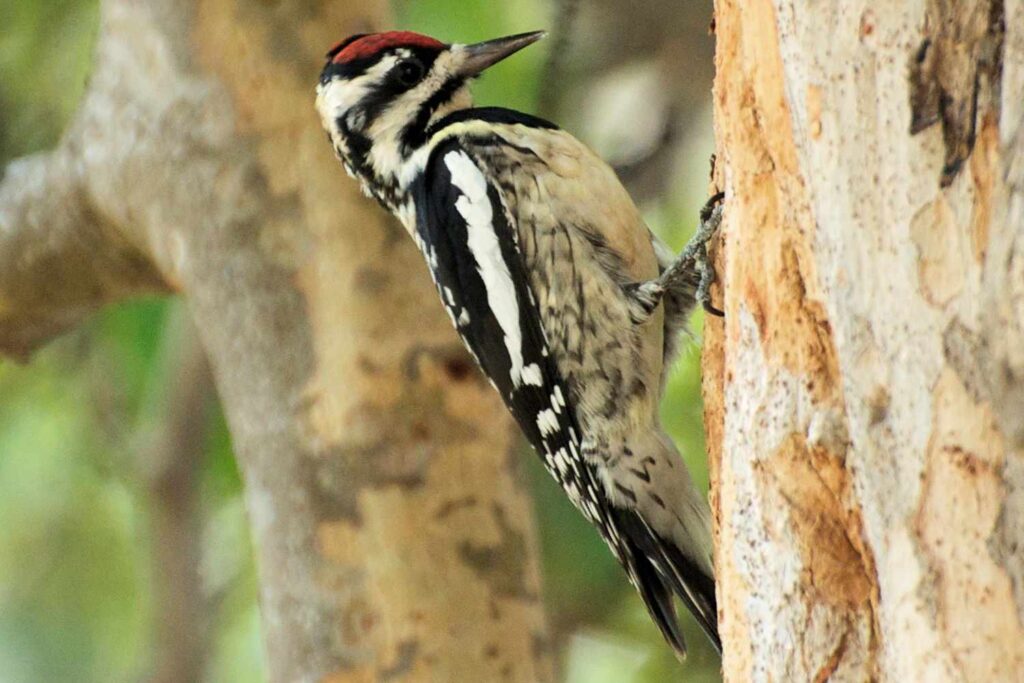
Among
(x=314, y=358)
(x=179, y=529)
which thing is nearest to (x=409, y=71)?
(x=314, y=358)

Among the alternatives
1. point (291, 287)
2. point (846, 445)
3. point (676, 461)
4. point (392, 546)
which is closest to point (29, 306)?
point (291, 287)

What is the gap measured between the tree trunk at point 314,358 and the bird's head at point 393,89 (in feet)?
0.59

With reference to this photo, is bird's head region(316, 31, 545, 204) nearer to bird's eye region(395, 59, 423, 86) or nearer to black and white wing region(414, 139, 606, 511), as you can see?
Result: bird's eye region(395, 59, 423, 86)

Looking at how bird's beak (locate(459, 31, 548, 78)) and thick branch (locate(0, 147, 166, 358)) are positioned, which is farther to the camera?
thick branch (locate(0, 147, 166, 358))

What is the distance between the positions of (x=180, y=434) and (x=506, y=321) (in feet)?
4.44

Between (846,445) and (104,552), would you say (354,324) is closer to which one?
(846,445)

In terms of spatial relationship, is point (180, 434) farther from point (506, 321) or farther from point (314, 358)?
point (506, 321)

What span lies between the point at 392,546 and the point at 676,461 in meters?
0.52

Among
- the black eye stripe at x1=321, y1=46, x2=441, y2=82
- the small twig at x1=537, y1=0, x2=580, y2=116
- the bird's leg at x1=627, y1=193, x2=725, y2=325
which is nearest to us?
the bird's leg at x1=627, y1=193, x2=725, y2=325

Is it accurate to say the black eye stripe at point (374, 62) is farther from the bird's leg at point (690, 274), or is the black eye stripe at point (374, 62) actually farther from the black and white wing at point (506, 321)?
the bird's leg at point (690, 274)

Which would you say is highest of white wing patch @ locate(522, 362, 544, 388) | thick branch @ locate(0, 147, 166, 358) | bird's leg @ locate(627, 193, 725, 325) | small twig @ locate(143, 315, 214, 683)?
thick branch @ locate(0, 147, 166, 358)

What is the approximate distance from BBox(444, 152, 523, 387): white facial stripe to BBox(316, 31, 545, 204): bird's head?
0.72ft

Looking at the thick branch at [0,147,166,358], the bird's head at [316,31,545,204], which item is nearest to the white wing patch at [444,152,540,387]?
the bird's head at [316,31,545,204]

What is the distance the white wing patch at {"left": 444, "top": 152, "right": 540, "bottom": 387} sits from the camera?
6.80 feet
